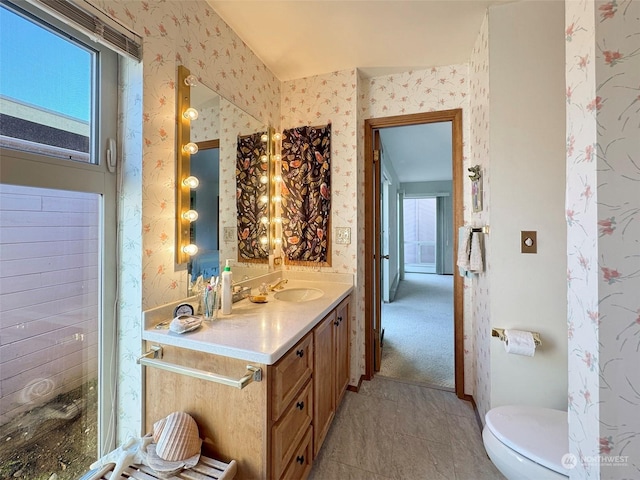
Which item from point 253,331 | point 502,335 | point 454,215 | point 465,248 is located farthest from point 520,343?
point 253,331

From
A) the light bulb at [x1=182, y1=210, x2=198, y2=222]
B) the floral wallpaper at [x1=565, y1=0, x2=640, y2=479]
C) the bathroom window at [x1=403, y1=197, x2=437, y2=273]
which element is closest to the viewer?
the floral wallpaper at [x1=565, y1=0, x2=640, y2=479]

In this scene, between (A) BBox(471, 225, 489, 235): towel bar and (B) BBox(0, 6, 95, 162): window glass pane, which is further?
(A) BBox(471, 225, 489, 235): towel bar

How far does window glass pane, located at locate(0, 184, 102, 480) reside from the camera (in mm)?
906

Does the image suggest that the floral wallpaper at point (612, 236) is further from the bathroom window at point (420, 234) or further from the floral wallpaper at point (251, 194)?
the bathroom window at point (420, 234)

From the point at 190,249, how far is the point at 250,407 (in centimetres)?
78

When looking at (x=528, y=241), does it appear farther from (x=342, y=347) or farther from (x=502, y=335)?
(x=342, y=347)

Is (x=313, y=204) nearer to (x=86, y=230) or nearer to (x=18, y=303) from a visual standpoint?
(x=86, y=230)

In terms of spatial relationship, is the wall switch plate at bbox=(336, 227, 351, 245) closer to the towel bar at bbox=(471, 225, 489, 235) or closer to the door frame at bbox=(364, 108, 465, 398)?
the door frame at bbox=(364, 108, 465, 398)

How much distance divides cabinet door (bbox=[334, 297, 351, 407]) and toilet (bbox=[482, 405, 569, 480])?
2.73ft

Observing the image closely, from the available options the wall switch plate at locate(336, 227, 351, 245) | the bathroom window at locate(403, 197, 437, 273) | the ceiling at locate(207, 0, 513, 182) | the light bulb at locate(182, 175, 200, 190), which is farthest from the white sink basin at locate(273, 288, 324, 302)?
the bathroom window at locate(403, 197, 437, 273)

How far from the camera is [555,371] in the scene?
1.41 metres

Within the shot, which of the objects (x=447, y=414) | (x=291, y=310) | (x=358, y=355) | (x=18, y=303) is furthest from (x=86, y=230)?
(x=447, y=414)

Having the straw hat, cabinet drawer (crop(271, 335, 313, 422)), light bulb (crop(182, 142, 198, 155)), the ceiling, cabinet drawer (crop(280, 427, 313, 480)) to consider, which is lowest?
cabinet drawer (crop(280, 427, 313, 480))

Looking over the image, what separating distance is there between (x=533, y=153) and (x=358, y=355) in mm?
1772
